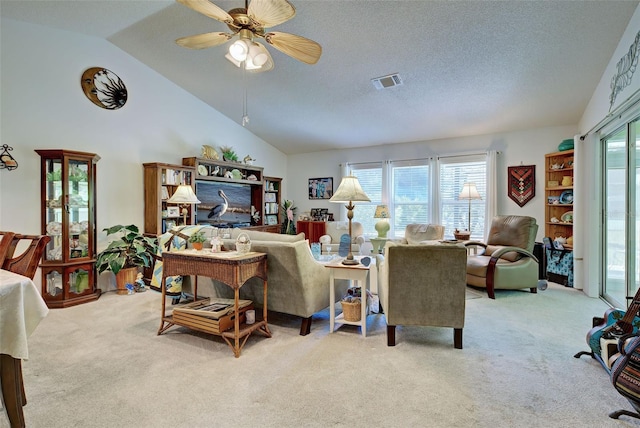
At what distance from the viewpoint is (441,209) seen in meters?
5.82

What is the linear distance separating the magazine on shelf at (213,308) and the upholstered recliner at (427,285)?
127 centimetres

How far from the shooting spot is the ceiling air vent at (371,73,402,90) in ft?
13.4

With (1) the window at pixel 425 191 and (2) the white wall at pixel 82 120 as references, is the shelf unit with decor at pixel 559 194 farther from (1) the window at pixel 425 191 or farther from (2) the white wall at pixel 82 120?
(2) the white wall at pixel 82 120

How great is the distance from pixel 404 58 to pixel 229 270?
312 cm

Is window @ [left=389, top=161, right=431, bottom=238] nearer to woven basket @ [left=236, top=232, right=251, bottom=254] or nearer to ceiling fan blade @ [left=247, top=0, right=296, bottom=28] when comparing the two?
woven basket @ [left=236, top=232, right=251, bottom=254]

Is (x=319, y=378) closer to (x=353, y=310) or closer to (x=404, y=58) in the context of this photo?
(x=353, y=310)

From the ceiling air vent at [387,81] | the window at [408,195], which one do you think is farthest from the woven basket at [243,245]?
the window at [408,195]

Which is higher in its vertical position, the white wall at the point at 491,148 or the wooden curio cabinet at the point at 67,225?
the white wall at the point at 491,148

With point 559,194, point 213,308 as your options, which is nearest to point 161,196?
point 213,308

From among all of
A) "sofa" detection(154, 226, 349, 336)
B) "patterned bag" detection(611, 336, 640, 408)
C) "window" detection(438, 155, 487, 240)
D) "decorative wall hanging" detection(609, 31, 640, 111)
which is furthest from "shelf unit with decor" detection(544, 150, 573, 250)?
"sofa" detection(154, 226, 349, 336)

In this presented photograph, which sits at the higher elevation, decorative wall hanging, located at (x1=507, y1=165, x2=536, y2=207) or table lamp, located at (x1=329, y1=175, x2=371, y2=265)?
decorative wall hanging, located at (x1=507, y1=165, x2=536, y2=207)

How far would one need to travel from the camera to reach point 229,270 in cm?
237

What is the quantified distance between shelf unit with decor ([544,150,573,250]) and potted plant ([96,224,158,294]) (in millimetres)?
5763

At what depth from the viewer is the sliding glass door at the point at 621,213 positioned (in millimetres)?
3107
